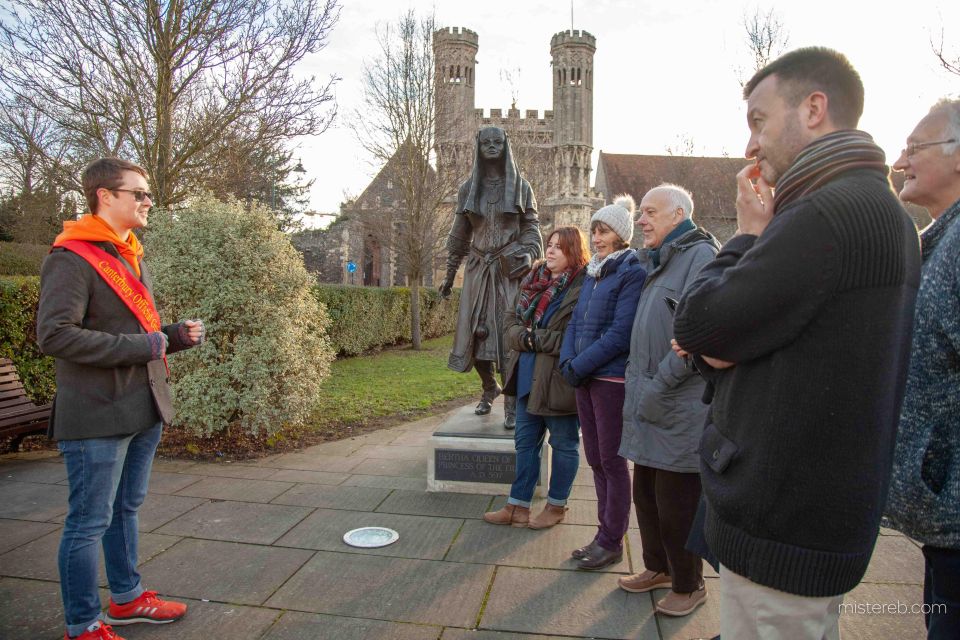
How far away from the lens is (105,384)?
2.80m

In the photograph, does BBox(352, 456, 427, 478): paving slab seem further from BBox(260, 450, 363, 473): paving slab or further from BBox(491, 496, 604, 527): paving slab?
BBox(491, 496, 604, 527): paving slab

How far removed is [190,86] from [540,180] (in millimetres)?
16934

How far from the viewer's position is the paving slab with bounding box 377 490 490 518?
4.58 metres

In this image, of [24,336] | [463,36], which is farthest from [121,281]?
[463,36]

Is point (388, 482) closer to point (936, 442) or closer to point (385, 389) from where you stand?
point (936, 442)

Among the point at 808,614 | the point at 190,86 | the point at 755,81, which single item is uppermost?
the point at 190,86

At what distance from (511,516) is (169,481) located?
3030 mm

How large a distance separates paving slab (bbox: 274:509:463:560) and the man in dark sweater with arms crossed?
104 inches

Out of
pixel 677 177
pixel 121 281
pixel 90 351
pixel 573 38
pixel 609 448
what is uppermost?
pixel 573 38

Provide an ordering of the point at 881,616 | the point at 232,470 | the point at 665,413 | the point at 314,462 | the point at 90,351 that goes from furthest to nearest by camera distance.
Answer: the point at 314,462, the point at 232,470, the point at 881,616, the point at 665,413, the point at 90,351

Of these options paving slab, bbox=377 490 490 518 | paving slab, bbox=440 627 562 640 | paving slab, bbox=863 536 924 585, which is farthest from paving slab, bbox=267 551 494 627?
paving slab, bbox=863 536 924 585

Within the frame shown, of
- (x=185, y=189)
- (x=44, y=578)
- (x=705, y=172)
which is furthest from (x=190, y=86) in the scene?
(x=705, y=172)

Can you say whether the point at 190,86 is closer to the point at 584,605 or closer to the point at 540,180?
the point at 584,605

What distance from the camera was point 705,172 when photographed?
38000 millimetres
